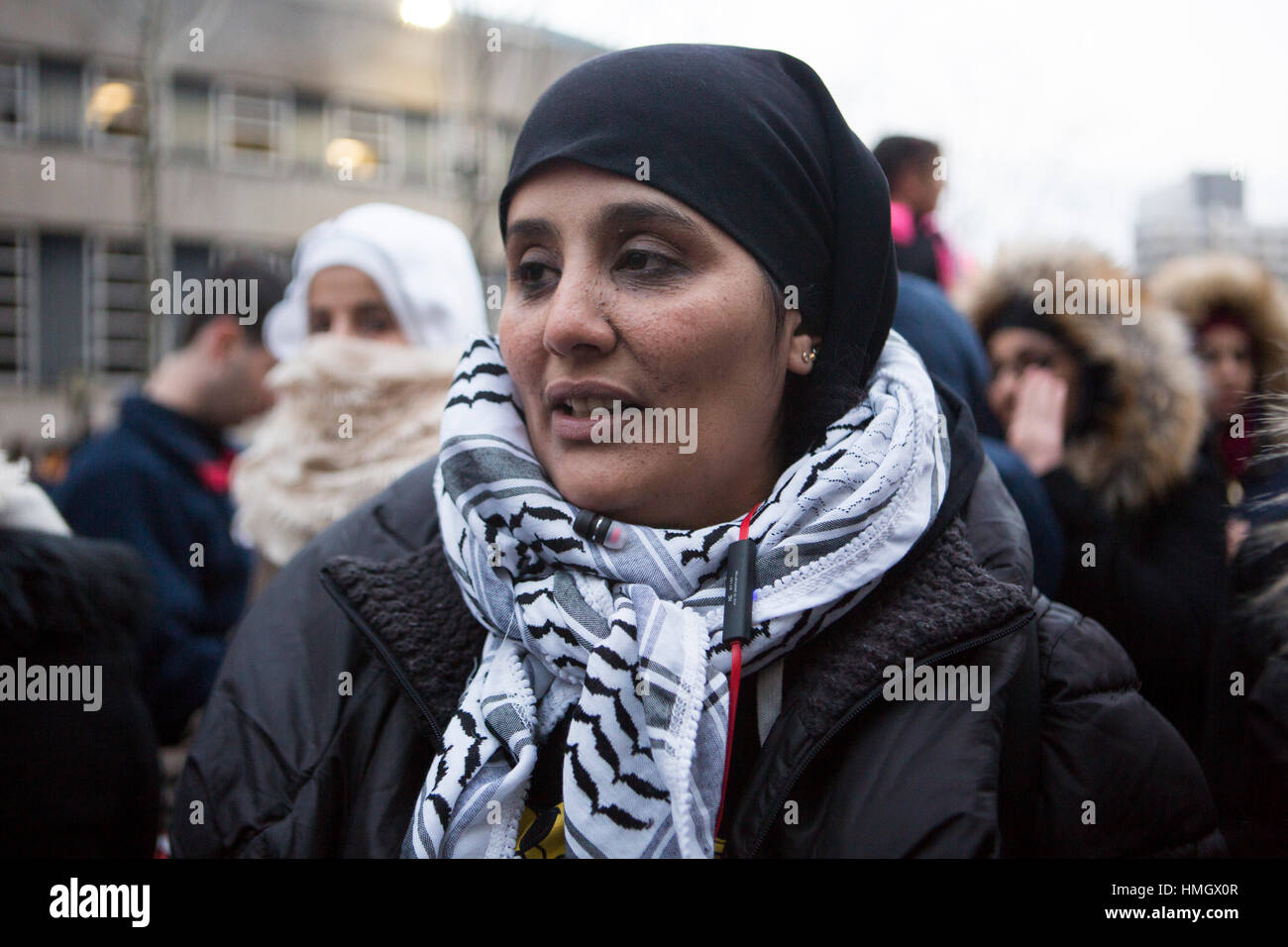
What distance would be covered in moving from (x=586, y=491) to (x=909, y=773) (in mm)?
611

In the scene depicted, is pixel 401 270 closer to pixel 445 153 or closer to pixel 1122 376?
pixel 1122 376

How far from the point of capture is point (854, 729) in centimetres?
147

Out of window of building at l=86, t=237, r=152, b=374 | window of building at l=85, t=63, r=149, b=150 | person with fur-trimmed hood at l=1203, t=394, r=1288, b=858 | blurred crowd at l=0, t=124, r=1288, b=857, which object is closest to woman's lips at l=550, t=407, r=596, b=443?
blurred crowd at l=0, t=124, r=1288, b=857

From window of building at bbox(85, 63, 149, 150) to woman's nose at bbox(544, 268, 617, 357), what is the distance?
1634cm

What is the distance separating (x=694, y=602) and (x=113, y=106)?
1799 cm

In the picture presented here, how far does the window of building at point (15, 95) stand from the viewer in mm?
15609

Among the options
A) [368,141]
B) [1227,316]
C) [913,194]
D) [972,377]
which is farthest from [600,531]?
[368,141]

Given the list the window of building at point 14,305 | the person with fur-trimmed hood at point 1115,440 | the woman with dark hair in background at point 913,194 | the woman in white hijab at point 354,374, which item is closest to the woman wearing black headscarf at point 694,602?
the person with fur-trimmed hood at point 1115,440

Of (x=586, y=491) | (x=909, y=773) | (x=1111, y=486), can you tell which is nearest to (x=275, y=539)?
(x=586, y=491)

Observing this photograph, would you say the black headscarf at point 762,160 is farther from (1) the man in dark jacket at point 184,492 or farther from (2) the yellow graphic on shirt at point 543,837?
(1) the man in dark jacket at point 184,492

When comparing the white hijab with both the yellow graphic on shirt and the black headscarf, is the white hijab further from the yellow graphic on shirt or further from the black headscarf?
the yellow graphic on shirt

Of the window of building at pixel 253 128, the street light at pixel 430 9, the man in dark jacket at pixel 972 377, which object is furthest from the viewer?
the window of building at pixel 253 128

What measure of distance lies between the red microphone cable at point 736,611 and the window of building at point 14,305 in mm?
17661

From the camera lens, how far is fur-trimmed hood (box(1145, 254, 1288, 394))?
352 centimetres
